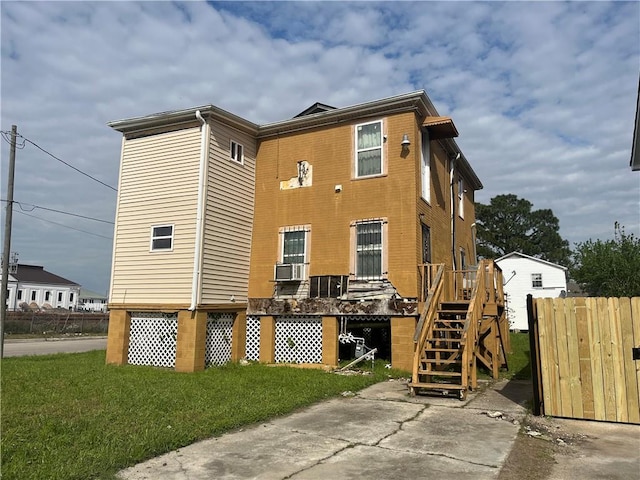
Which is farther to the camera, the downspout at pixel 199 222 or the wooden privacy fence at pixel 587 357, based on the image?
the downspout at pixel 199 222

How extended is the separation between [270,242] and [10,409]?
7977mm

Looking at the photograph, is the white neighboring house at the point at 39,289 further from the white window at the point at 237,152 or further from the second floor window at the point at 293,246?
the second floor window at the point at 293,246

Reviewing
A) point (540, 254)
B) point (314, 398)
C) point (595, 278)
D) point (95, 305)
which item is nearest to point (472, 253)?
point (314, 398)

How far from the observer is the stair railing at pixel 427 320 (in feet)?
29.8

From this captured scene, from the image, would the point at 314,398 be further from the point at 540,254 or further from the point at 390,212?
the point at 540,254

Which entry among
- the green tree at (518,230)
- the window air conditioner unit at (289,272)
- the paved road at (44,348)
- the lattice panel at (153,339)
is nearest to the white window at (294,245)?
the window air conditioner unit at (289,272)

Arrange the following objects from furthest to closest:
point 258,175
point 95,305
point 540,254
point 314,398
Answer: point 95,305 → point 540,254 → point 258,175 → point 314,398

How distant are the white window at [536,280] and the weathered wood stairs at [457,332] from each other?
905 inches

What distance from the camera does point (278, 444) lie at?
5.87 meters

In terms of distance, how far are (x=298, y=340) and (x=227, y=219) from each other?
3.99 m

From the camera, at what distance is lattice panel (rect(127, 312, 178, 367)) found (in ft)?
43.2

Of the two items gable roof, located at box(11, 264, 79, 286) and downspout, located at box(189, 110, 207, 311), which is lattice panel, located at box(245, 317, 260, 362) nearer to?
downspout, located at box(189, 110, 207, 311)

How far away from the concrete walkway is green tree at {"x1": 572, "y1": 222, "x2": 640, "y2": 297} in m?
29.2

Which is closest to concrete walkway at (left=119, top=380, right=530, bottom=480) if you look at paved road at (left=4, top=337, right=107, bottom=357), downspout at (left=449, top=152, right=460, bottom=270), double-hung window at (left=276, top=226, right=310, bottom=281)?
double-hung window at (left=276, top=226, right=310, bottom=281)
